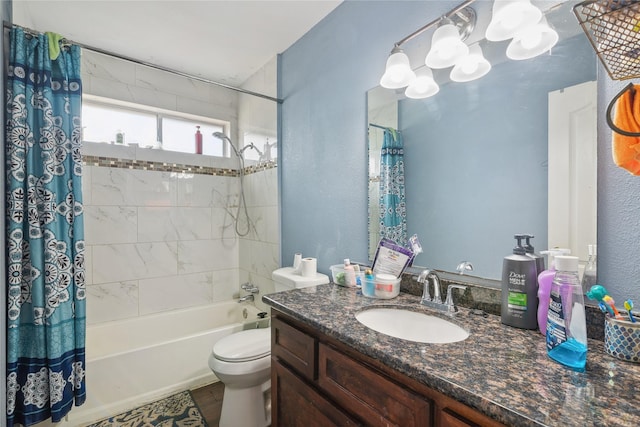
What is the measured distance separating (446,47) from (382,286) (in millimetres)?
1020

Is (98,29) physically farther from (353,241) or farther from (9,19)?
(353,241)

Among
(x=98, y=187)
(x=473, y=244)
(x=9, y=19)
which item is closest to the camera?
(x=473, y=244)

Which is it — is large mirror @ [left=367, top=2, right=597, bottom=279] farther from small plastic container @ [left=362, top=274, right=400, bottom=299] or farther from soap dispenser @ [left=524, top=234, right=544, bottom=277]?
small plastic container @ [left=362, top=274, right=400, bottom=299]

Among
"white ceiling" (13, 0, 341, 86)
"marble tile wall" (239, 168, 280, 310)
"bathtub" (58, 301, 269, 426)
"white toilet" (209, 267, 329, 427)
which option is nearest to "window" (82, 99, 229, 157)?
"white ceiling" (13, 0, 341, 86)

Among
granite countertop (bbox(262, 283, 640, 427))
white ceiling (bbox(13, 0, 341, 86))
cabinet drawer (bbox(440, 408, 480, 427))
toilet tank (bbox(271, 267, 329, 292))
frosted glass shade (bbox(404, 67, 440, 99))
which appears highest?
white ceiling (bbox(13, 0, 341, 86))

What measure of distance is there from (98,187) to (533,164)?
281cm

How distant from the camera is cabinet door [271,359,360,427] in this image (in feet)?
3.16

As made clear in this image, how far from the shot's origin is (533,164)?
102cm

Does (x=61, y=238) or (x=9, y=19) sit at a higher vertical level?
(x=9, y=19)

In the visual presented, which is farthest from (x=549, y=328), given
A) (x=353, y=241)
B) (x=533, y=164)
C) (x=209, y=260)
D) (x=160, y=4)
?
(x=209, y=260)

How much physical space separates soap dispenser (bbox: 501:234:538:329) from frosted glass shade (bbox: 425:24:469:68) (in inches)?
29.6

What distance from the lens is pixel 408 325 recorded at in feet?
3.80

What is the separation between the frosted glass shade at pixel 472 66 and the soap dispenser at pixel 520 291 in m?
0.67

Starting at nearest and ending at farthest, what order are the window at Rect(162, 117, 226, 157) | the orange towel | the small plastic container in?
the orange towel < the small plastic container < the window at Rect(162, 117, 226, 157)
